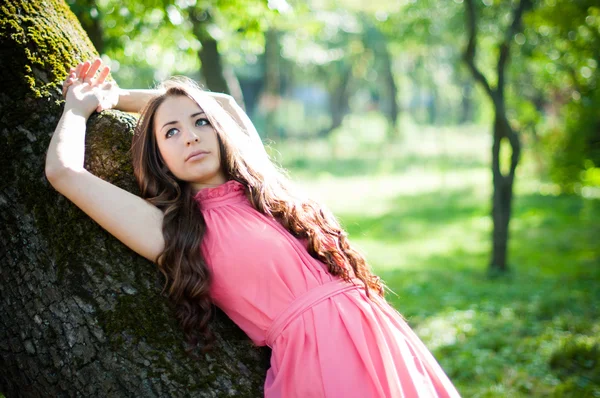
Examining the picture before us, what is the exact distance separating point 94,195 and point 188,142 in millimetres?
398

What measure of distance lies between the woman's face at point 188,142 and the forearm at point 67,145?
28cm

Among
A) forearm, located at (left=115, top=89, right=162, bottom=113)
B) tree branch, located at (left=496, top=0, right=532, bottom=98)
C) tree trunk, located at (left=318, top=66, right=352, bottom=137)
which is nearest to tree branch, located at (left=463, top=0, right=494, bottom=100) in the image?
tree branch, located at (left=496, top=0, right=532, bottom=98)

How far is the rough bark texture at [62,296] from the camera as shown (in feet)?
6.14

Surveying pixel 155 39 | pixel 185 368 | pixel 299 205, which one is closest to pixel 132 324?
pixel 185 368

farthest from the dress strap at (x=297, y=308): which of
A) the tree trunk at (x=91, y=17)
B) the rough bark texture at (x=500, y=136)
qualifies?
the rough bark texture at (x=500, y=136)

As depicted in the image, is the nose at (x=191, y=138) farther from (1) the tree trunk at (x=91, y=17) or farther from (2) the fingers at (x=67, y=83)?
(1) the tree trunk at (x=91, y=17)

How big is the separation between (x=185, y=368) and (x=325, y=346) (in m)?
0.44

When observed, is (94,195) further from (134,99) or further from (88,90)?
(134,99)

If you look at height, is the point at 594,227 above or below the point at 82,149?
above

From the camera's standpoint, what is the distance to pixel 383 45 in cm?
3512

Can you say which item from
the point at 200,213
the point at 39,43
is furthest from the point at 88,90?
the point at 200,213

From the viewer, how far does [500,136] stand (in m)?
8.12

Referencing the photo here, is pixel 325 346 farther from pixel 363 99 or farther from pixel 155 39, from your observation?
pixel 363 99

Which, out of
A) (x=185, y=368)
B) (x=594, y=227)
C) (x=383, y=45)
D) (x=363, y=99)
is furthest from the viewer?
(x=363, y=99)
